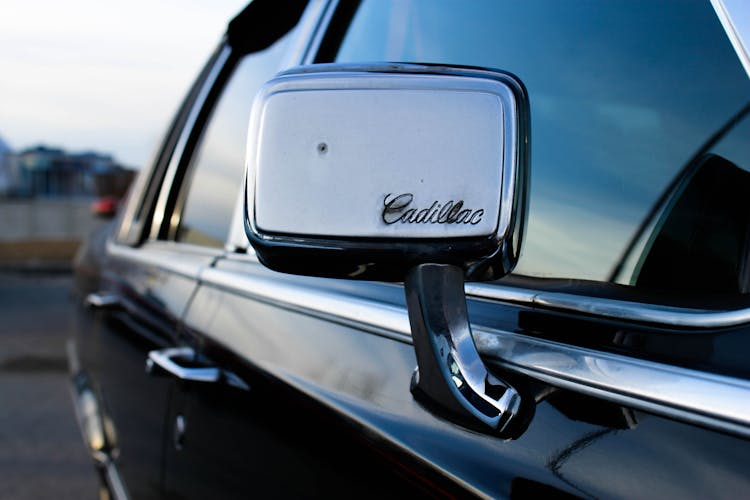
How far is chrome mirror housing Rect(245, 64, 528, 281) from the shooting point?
2.66ft

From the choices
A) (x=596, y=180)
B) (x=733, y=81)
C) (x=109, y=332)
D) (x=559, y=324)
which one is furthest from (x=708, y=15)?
(x=109, y=332)

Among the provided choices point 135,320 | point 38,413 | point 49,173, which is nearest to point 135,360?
point 135,320

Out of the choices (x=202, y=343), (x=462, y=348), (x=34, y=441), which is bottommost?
(x=34, y=441)

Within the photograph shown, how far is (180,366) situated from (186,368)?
0.05 m

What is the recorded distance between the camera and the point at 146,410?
2.13 metres

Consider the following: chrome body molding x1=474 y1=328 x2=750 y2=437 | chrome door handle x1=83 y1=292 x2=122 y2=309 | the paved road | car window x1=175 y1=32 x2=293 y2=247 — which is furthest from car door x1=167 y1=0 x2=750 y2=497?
the paved road

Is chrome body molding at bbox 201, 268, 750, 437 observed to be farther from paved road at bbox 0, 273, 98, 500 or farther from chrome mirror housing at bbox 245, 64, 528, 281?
paved road at bbox 0, 273, 98, 500

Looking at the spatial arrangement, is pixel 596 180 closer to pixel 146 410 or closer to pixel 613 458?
pixel 613 458

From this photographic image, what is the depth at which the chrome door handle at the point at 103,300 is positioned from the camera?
263 centimetres

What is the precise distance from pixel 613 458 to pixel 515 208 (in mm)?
282

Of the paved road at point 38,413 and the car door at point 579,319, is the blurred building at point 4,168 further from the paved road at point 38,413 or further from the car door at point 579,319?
the car door at point 579,319

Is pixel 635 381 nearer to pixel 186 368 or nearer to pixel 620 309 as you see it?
pixel 620 309

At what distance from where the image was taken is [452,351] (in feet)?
3.14

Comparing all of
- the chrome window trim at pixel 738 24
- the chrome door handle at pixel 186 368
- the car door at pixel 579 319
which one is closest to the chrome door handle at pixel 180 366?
the chrome door handle at pixel 186 368
